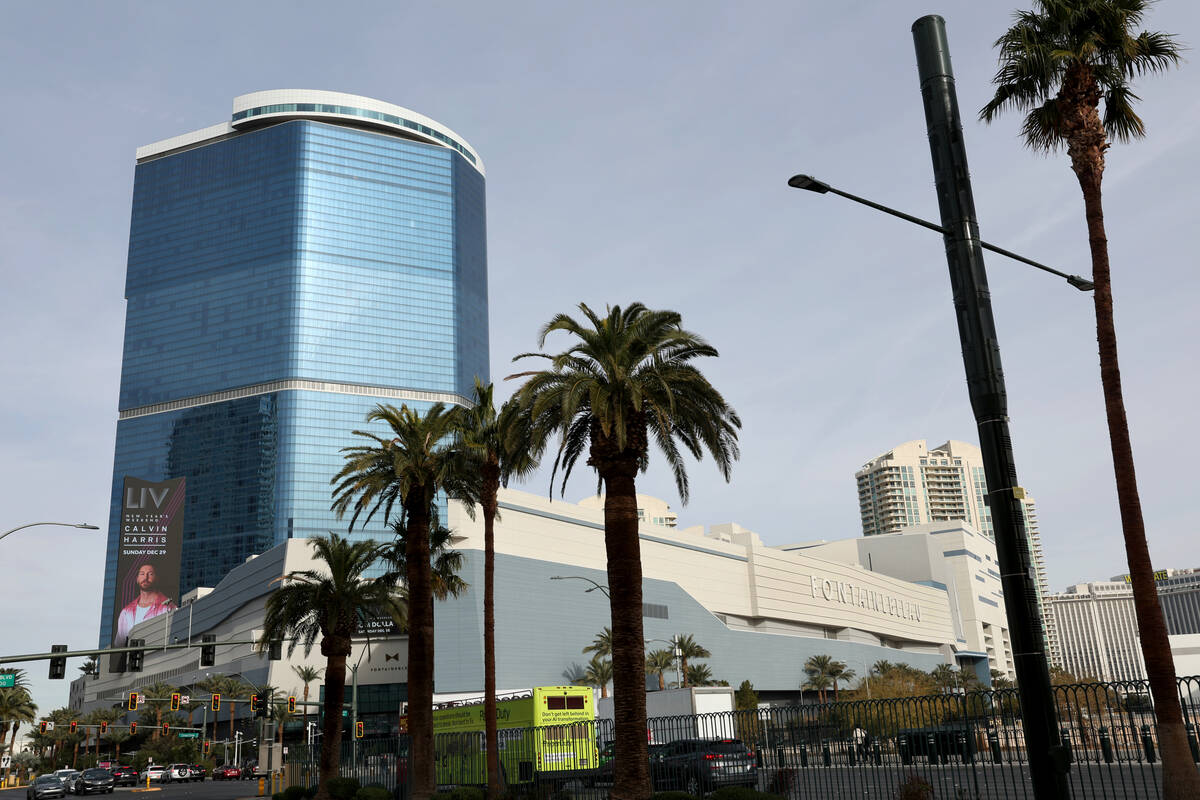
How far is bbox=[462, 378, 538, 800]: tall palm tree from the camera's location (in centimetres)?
3116

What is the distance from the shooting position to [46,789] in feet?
181

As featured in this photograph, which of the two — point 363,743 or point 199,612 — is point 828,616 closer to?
point 199,612

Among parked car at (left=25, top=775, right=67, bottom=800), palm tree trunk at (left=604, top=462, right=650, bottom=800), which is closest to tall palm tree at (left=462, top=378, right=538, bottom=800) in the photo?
palm tree trunk at (left=604, top=462, right=650, bottom=800)

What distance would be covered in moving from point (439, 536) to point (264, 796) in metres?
25.5

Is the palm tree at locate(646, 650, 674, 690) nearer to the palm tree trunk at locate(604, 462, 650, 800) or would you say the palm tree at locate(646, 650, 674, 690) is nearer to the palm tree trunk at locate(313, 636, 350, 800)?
the palm tree trunk at locate(313, 636, 350, 800)

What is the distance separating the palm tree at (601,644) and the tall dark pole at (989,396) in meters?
107

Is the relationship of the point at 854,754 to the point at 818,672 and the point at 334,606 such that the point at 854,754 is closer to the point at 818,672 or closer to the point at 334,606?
the point at 334,606

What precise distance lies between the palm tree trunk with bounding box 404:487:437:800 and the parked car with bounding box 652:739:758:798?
11008 millimetres

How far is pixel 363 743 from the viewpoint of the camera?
44.2 metres

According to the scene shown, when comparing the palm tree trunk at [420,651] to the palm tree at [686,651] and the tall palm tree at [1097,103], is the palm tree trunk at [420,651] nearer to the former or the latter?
the tall palm tree at [1097,103]

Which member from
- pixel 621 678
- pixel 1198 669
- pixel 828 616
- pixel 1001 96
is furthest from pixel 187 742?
pixel 1198 669

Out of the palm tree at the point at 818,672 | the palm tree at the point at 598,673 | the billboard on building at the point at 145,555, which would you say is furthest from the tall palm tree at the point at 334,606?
the billboard on building at the point at 145,555

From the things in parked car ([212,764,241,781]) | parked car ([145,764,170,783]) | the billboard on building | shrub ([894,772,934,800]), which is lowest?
parked car ([212,764,241,781])

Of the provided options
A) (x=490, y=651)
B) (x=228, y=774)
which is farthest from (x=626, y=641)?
(x=228, y=774)
